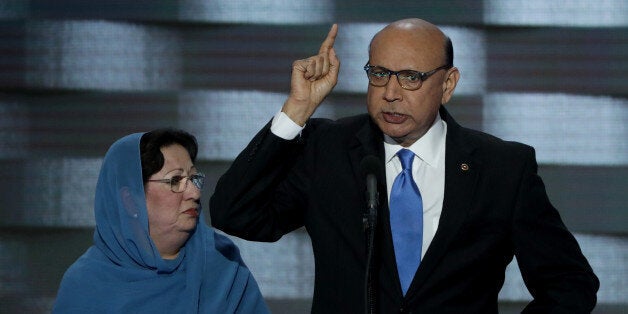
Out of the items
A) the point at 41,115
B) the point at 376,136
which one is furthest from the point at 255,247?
the point at 376,136

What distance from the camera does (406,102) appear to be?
2143 millimetres

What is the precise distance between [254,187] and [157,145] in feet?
1.90

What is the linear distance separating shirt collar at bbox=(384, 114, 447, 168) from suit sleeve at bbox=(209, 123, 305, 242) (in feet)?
0.66

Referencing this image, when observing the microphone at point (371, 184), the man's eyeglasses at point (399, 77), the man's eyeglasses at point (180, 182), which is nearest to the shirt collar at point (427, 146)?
the man's eyeglasses at point (399, 77)

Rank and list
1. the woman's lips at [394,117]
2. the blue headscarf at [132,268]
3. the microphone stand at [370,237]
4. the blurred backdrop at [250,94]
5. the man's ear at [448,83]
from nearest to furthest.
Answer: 1. the microphone stand at [370,237]
2. the woman's lips at [394,117]
3. the man's ear at [448,83]
4. the blue headscarf at [132,268]
5. the blurred backdrop at [250,94]

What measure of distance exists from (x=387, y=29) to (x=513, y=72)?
143 cm

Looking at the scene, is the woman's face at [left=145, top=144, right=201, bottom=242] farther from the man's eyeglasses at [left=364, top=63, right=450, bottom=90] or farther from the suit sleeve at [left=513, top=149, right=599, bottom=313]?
the suit sleeve at [left=513, top=149, right=599, bottom=313]

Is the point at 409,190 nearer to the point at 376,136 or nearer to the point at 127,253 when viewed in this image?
the point at 376,136

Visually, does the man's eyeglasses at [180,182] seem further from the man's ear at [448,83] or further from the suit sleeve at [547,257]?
the suit sleeve at [547,257]

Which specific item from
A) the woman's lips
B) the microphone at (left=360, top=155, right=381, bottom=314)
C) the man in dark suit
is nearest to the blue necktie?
the man in dark suit

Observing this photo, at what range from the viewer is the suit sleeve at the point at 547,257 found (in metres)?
2.17

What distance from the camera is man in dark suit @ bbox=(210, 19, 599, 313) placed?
84.5 inches

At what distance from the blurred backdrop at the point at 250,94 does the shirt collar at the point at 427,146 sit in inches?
52.4

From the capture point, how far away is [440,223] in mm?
2154
